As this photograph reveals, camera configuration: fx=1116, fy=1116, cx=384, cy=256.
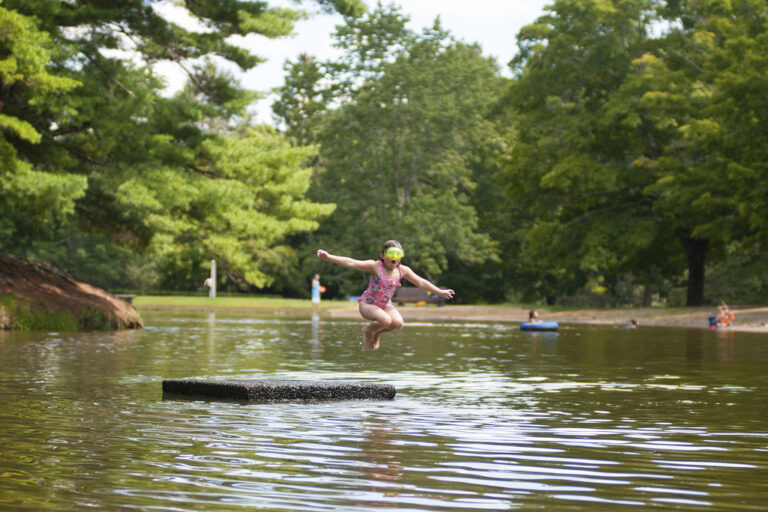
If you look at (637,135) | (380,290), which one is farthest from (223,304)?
(380,290)

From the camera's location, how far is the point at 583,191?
176ft

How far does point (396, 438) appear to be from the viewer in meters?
10.3

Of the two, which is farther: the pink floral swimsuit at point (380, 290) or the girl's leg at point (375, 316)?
the pink floral swimsuit at point (380, 290)

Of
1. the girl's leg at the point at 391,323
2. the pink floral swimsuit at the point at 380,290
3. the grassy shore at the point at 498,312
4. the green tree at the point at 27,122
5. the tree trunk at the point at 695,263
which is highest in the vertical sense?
the green tree at the point at 27,122

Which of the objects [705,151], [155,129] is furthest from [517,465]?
[705,151]

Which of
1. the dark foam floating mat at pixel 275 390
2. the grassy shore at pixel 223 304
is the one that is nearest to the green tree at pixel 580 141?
the grassy shore at pixel 223 304

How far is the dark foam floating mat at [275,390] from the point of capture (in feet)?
44.1

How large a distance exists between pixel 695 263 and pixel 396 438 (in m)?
45.5

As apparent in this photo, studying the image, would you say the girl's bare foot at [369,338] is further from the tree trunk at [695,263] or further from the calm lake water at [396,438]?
the tree trunk at [695,263]

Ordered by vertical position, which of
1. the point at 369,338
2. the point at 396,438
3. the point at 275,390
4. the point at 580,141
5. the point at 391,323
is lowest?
the point at 396,438

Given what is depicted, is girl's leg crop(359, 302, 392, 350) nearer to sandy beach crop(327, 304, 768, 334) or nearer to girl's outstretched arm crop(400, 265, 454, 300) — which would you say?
girl's outstretched arm crop(400, 265, 454, 300)

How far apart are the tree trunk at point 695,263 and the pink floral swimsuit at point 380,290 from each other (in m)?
41.3

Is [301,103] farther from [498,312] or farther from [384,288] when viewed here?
[384,288]

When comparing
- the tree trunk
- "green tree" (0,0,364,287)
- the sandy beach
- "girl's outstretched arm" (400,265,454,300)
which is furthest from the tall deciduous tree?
"girl's outstretched arm" (400,265,454,300)
